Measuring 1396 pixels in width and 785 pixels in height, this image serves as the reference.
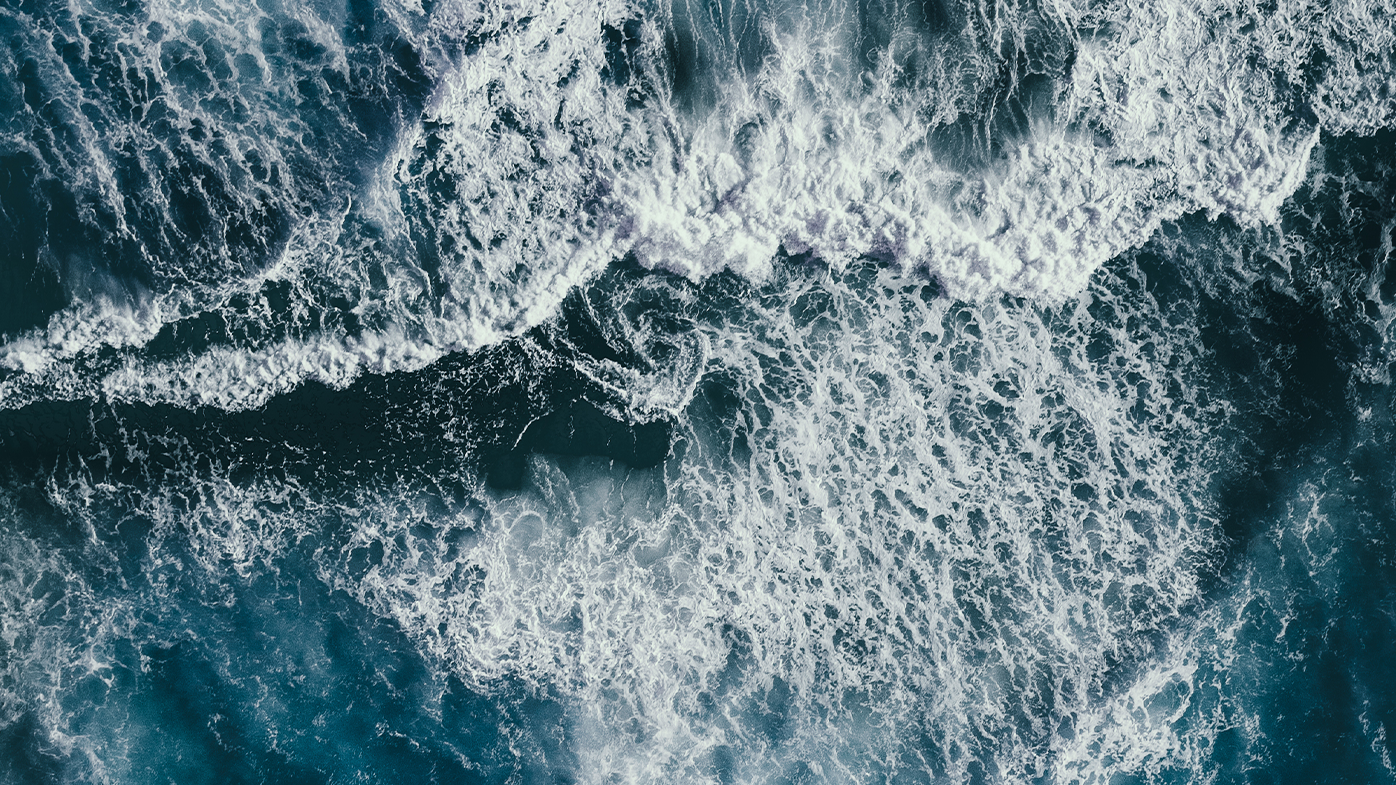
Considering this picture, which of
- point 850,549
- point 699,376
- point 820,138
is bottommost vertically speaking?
point 850,549

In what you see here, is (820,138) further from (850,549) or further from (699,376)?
(850,549)

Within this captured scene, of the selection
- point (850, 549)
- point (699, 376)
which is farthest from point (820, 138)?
point (850, 549)

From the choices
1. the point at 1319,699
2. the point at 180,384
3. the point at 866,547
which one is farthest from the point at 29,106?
the point at 1319,699

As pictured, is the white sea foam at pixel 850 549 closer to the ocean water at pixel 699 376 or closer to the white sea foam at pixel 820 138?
the ocean water at pixel 699 376

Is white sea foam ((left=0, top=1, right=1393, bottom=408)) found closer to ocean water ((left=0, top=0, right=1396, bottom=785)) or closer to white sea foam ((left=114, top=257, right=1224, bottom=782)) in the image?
ocean water ((left=0, top=0, right=1396, bottom=785))

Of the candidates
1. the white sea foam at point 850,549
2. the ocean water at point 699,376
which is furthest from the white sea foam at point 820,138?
the white sea foam at point 850,549

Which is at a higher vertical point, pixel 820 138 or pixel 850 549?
pixel 820 138

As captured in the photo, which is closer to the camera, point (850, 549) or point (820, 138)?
point (820, 138)

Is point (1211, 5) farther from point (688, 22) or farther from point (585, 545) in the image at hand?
point (585, 545)

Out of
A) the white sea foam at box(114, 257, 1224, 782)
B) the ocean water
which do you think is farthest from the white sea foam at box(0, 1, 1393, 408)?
the white sea foam at box(114, 257, 1224, 782)
